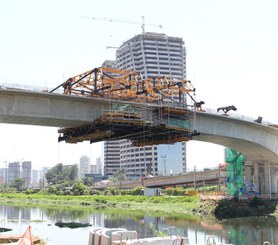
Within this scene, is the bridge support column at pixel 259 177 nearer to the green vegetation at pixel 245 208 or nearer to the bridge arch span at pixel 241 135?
the bridge arch span at pixel 241 135

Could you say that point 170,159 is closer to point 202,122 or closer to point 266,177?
point 266,177

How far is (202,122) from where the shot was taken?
143 ft

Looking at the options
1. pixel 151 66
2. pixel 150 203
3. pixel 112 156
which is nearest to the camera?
pixel 150 203

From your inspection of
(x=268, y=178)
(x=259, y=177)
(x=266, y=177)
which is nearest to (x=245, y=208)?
(x=268, y=178)

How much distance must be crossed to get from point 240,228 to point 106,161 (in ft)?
514

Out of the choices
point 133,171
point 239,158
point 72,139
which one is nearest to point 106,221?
point 72,139

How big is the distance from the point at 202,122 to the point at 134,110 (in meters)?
9.76

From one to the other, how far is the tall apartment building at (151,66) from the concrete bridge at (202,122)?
110 meters

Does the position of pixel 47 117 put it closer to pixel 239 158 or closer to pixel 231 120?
pixel 231 120

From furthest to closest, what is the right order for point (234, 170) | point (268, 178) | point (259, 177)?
1. point (234, 170)
2. point (259, 177)
3. point (268, 178)

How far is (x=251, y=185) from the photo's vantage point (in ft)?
197

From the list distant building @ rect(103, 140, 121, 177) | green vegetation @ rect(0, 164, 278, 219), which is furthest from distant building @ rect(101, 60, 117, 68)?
green vegetation @ rect(0, 164, 278, 219)

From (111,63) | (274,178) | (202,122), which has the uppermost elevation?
(111,63)

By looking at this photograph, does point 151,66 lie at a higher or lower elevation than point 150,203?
higher
